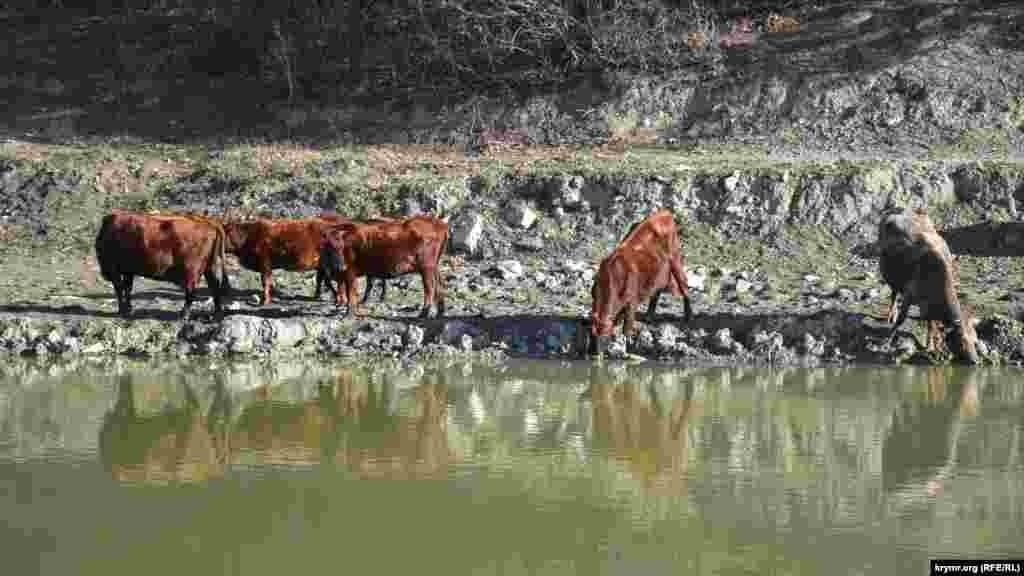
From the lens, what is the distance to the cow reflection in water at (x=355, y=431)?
11.2 meters

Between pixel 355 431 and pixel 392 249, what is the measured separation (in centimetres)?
533

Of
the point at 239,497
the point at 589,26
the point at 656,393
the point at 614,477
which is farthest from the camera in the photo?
the point at 589,26

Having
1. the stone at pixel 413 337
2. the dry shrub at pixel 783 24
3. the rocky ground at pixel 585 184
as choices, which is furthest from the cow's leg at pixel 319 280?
the dry shrub at pixel 783 24

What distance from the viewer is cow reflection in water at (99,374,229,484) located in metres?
10.9

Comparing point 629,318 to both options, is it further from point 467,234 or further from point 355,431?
point 467,234

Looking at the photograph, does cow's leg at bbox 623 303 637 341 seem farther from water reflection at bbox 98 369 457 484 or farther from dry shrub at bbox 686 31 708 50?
dry shrub at bbox 686 31 708 50

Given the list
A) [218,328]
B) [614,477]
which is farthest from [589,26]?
[614,477]

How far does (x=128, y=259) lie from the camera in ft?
56.6

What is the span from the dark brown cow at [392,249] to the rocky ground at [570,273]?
0.53 metres

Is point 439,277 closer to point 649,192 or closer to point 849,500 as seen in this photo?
Answer: point 649,192

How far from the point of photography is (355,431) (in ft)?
40.7

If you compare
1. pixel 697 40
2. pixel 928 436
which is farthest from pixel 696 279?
pixel 697 40

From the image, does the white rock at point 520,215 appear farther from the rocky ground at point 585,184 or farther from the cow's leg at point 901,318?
the cow's leg at point 901,318

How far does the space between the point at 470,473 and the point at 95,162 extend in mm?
15721
